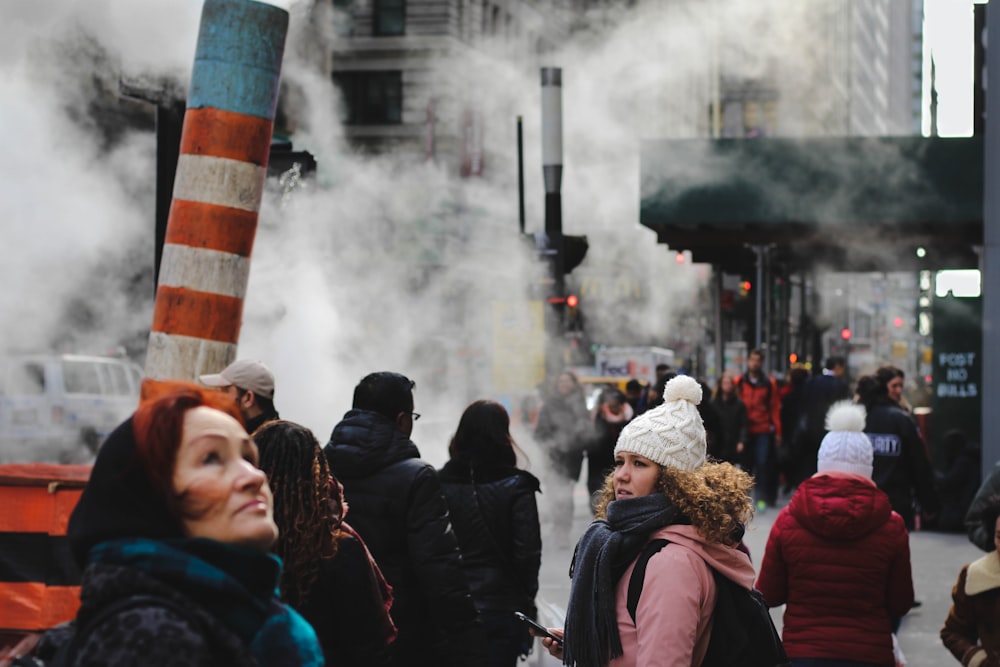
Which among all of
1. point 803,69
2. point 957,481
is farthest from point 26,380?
point 803,69

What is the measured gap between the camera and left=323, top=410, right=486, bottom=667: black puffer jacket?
3908 mm

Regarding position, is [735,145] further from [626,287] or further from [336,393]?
[626,287]

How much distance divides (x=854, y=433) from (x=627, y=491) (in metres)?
1.64

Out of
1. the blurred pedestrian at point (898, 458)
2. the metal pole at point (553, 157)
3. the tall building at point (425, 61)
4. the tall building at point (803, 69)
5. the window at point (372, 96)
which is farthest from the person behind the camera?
the window at point (372, 96)

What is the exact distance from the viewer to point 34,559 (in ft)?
14.3

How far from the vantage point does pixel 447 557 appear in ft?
12.8

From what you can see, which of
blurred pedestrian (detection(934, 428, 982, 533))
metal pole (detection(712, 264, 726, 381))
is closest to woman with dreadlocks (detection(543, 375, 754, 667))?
blurred pedestrian (detection(934, 428, 982, 533))

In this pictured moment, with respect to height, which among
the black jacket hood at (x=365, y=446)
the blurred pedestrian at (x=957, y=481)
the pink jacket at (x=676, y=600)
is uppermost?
the black jacket hood at (x=365, y=446)

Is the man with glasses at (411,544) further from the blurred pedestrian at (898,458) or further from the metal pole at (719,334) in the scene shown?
the metal pole at (719,334)

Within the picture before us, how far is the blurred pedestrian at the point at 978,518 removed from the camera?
4.74 m

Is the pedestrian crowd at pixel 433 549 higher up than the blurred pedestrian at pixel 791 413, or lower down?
higher up

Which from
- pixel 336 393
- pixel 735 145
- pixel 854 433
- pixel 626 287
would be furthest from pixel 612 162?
pixel 854 433

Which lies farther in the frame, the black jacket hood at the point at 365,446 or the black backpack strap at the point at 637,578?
the black jacket hood at the point at 365,446

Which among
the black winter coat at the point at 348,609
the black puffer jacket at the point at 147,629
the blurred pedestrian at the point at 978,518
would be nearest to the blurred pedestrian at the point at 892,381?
the blurred pedestrian at the point at 978,518
